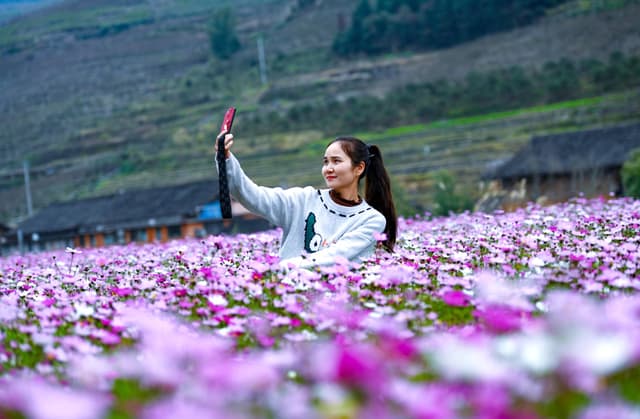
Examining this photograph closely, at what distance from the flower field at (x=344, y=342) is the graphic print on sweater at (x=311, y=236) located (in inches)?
27.5

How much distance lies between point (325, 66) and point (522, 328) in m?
102

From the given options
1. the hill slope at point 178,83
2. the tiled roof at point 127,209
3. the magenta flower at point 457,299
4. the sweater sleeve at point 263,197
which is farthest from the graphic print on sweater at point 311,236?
the hill slope at point 178,83

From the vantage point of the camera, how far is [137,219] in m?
33.9

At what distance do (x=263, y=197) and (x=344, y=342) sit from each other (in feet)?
9.82

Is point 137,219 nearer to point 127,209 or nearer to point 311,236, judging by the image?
point 127,209

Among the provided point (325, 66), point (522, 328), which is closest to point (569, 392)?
point (522, 328)

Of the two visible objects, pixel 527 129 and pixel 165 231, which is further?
pixel 527 129

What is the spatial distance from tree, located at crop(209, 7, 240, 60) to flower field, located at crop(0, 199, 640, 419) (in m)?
120

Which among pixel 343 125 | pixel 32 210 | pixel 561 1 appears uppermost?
pixel 561 1

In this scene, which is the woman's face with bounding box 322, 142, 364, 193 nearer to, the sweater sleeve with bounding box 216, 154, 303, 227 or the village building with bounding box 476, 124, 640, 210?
the sweater sleeve with bounding box 216, 154, 303, 227

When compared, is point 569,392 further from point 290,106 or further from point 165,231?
point 290,106

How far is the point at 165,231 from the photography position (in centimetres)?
3319

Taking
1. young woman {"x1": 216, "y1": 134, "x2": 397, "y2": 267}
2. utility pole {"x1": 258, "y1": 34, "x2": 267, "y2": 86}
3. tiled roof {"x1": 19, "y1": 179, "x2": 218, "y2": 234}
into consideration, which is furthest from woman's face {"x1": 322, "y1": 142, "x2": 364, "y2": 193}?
utility pole {"x1": 258, "y1": 34, "x2": 267, "y2": 86}

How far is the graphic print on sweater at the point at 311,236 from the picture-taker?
5.53 metres
